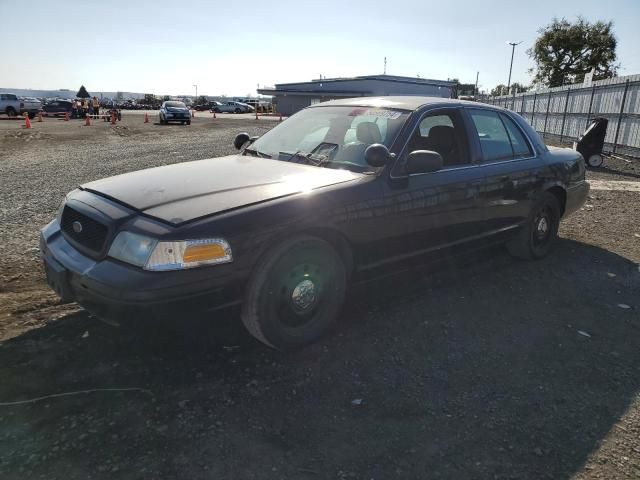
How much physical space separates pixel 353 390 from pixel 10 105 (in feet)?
136

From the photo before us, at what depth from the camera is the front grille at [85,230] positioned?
2.81 m

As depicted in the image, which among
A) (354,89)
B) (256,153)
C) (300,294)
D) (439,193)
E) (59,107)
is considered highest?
(354,89)

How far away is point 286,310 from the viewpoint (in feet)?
9.98

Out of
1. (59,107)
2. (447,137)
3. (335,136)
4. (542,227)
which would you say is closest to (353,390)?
(335,136)

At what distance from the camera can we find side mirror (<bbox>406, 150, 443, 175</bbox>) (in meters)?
3.46

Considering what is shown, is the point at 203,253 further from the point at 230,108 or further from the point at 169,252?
the point at 230,108

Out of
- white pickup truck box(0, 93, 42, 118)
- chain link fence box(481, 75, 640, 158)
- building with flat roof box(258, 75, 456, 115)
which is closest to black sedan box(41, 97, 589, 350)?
chain link fence box(481, 75, 640, 158)

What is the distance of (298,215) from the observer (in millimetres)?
2938

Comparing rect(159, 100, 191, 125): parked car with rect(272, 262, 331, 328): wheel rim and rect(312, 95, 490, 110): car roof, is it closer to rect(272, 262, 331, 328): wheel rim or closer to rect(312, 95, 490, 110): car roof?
rect(312, 95, 490, 110): car roof

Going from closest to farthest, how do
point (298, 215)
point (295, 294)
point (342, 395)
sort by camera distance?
point (342, 395) → point (298, 215) → point (295, 294)

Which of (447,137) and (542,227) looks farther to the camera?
(542,227)

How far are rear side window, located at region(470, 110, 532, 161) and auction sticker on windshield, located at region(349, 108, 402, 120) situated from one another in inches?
34.8

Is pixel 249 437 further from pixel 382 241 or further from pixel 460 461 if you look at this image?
pixel 382 241

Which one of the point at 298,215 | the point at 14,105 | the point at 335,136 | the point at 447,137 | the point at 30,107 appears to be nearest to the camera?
the point at 298,215
